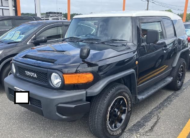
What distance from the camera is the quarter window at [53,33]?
5.30 meters

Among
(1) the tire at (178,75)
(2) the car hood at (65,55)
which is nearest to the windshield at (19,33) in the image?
(2) the car hood at (65,55)

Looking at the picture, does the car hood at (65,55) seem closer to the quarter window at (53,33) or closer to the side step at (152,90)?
the side step at (152,90)

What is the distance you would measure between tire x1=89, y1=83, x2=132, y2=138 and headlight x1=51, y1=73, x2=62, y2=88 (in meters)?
0.54

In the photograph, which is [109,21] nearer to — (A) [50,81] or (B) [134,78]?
(B) [134,78]

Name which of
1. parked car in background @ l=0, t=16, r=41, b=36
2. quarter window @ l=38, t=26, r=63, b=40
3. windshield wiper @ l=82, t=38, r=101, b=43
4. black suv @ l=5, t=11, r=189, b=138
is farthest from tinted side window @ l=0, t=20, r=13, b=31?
windshield wiper @ l=82, t=38, r=101, b=43

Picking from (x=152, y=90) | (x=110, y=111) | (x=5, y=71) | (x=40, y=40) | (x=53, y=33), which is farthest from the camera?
(x=53, y=33)

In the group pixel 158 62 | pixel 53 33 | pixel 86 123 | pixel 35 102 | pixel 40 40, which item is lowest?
pixel 86 123

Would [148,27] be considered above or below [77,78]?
above

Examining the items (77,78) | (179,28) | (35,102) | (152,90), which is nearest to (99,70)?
(77,78)

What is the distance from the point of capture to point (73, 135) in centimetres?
301

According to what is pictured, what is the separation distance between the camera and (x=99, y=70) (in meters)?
2.57

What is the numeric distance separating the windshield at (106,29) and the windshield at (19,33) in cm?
182

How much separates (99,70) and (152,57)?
1489 mm

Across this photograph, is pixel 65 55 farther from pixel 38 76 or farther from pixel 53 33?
pixel 53 33
